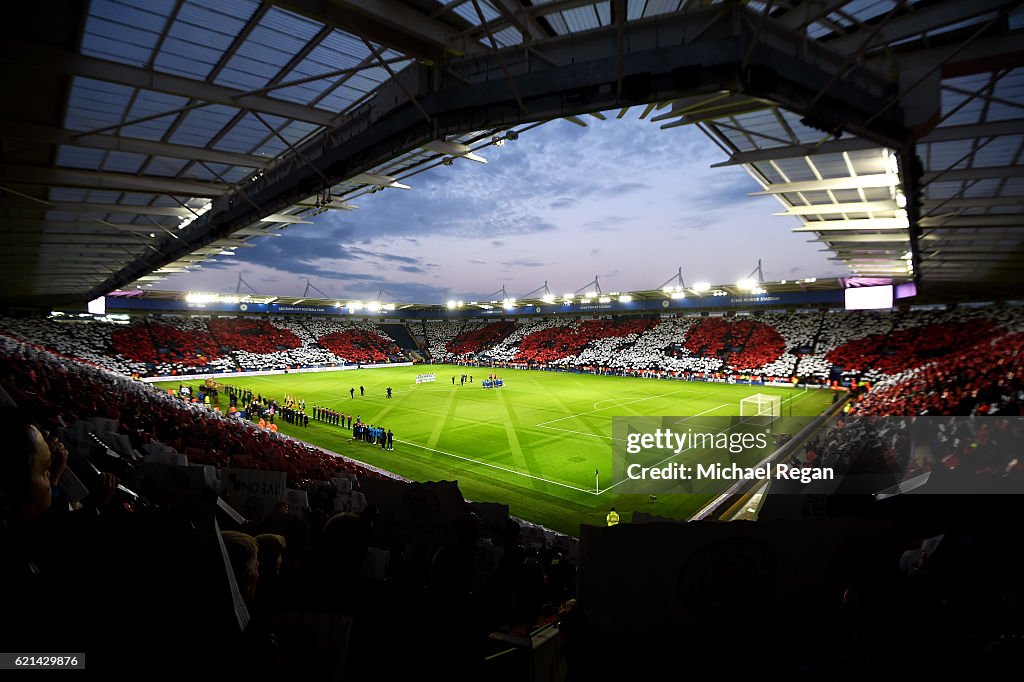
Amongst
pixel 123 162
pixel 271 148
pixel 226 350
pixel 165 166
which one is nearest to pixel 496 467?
pixel 271 148

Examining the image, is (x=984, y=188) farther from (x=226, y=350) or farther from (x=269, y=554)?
(x=226, y=350)

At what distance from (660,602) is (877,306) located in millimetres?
43646

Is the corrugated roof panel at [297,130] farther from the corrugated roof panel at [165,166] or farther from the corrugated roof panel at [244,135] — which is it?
the corrugated roof panel at [165,166]

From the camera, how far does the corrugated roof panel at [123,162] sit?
1096cm

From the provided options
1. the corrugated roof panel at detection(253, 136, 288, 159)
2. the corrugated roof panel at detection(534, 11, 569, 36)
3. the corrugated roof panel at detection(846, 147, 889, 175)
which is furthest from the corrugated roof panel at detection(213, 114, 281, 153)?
the corrugated roof panel at detection(846, 147, 889, 175)

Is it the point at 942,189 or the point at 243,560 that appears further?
the point at 942,189

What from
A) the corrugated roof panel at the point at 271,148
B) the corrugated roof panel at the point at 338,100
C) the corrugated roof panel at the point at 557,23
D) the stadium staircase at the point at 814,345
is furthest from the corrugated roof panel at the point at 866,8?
the stadium staircase at the point at 814,345

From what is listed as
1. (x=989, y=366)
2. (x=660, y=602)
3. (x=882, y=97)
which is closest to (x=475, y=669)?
(x=660, y=602)

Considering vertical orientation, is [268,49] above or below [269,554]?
above

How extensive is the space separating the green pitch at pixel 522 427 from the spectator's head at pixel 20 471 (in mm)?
11245

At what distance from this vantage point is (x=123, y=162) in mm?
11414

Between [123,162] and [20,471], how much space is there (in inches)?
503

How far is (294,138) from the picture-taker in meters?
11.3

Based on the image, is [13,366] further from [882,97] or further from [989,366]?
[989,366]
